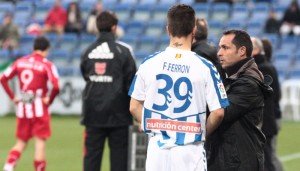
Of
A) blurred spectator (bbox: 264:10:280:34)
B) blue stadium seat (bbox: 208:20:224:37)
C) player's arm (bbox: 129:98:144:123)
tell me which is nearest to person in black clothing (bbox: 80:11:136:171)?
player's arm (bbox: 129:98:144:123)

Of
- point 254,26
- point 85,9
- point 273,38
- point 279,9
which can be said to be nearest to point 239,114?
point 273,38

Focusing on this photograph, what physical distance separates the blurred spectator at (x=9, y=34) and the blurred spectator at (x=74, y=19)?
5.10 ft

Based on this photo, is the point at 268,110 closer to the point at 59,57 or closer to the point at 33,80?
the point at 33,80

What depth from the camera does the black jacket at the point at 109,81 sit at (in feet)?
31.8

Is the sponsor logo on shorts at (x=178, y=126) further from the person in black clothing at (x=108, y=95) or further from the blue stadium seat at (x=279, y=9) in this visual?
the blue stadium seat at (x=279, y=9)

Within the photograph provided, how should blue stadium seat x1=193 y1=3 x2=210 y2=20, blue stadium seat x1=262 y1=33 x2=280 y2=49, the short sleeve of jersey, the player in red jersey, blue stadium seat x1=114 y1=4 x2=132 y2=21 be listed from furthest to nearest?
blue stadium seat x1=114 y1=4 x2=132 y2=21
blue stadium seat x1=193 y1=3 x2=210 y2=20
blue stadium seat x1=262 y1=33 x2=280 y2=49
the player in red jersey
the short sleeve of jersey

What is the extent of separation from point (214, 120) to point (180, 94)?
1.00 ft

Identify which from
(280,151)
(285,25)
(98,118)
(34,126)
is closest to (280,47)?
(285,25)

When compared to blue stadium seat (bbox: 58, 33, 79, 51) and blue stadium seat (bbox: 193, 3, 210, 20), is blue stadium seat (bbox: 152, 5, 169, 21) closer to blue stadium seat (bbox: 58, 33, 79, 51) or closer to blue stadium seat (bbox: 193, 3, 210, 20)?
blue stadium seat (bbox: 193, 3, 210, 20)

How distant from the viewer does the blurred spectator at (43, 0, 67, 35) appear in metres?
25.4

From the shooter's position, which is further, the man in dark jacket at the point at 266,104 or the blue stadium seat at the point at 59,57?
the blue stadium seat at the point at 59,57

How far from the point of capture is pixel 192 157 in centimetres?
615

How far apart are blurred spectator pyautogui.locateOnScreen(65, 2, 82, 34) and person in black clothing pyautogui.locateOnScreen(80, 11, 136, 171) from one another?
1550 cm

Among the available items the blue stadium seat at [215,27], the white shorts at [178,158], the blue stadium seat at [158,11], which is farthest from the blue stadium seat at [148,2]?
the white shorts at [178,158]
